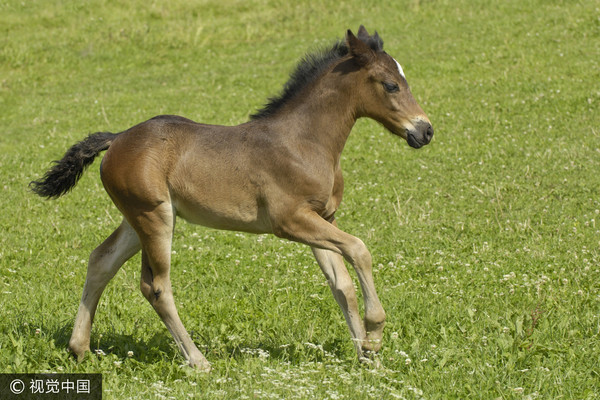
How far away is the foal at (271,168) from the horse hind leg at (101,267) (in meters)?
0.03

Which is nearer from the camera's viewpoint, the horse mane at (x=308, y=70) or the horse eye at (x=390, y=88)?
the horse eye at (x=390, y=88)

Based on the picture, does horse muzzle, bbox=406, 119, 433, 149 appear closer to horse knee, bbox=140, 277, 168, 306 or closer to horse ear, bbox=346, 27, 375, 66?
horse ear, bbox=346, 27, 375, 66

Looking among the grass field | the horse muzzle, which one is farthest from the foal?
the grass field

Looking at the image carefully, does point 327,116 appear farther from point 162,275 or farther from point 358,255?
point 162,275

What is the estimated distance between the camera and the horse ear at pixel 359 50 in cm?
566

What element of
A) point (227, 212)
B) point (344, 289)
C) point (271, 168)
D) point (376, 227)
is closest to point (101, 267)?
point (227, 212)

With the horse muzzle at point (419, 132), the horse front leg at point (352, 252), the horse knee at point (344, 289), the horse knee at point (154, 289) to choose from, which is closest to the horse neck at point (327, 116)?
the horse muzzle at point (419, 132)

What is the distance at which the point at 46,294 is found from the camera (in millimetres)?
7137

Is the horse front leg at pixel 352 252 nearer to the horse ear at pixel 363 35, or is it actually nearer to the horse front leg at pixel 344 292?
the horse front leg at pixel 344 292

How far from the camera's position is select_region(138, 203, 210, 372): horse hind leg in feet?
18.5

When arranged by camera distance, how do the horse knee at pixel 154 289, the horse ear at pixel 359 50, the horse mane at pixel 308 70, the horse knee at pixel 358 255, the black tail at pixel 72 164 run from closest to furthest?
the horse knee at pixel 358 255 → the horse ear at pixel 359 50 → the horse knee at pixel 154 289 → the horse mane at pixel 308 70 → the black tail at pixel 72 164

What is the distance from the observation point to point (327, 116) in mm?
5840

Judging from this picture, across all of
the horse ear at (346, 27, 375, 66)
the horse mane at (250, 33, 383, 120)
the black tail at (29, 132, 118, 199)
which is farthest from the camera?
the black tail at (29, 132, 118, 199)

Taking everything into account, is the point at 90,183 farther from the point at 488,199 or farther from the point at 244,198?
the point at 244,198
